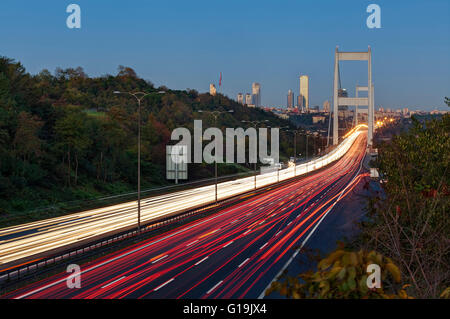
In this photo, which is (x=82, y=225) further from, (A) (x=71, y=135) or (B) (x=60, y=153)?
(A) (x=71, y=135)

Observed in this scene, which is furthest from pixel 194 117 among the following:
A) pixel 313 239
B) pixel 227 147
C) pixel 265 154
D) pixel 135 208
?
pixel 313 239

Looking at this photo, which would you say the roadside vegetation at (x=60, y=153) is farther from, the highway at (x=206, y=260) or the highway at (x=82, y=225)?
the highway at (x=206, y=260)

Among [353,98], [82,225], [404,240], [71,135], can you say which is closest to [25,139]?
[71,135]

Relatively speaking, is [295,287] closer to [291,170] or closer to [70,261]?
[70,261]

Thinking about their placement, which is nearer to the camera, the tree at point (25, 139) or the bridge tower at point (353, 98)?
the tree at point (25, 139)

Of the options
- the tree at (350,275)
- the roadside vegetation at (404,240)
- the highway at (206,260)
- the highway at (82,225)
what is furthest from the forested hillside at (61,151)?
the tree at (350,275)

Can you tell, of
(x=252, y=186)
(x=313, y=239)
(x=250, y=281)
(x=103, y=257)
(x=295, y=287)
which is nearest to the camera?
(x=295, y=287)

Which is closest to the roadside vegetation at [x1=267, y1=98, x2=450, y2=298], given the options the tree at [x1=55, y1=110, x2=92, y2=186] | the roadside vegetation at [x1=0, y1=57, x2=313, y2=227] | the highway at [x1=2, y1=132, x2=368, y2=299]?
the highway at [x1=2, y1=132, x2=368, y2=299]
